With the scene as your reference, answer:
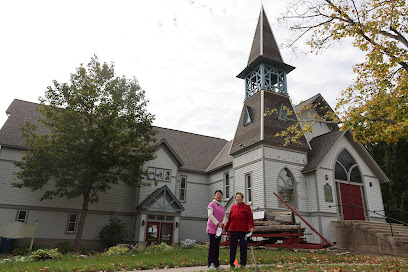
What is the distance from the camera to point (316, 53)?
12.7m

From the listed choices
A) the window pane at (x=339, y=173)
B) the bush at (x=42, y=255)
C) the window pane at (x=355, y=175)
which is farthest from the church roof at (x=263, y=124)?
the bush at (x=42, y=255)

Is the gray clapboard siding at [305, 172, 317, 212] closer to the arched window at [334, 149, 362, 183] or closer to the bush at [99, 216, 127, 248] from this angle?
the arched window at [334, 149, 362, 183]

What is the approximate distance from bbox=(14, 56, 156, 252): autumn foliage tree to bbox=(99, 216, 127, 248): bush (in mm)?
2934

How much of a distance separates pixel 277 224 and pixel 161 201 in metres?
11.2

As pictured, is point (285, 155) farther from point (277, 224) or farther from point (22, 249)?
point (22, 249)

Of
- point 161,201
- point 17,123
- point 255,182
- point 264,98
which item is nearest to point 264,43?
point 264,98

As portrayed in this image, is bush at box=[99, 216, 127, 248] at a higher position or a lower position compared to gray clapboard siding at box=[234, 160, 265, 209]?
lower

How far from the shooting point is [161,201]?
22.8 meters

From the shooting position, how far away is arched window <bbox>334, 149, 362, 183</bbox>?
816 inches

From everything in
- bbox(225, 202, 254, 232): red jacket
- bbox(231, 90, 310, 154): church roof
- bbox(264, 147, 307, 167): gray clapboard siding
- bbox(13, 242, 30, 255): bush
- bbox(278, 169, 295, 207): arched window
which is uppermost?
bbox(231, 90, 310, 154): church roof

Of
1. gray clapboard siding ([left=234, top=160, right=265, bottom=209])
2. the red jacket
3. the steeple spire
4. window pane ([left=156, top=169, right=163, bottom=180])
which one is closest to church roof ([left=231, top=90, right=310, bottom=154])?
gray clapboard siding ([left=234, top=160, right=265, bottom=209])

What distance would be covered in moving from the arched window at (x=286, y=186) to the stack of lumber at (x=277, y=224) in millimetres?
4837

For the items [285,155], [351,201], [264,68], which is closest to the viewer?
[351,201]

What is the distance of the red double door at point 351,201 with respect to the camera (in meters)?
19.9
